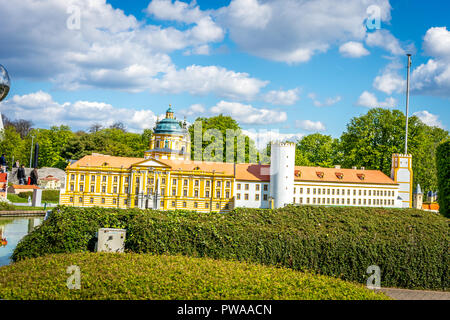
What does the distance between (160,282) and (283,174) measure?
41.1 metres

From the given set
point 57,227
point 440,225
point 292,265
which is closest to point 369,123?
point 440,225

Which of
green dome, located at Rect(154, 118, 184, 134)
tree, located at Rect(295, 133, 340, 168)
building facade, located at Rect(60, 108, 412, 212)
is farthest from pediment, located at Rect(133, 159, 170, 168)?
tree, located at Rect(295, 133, 340, 168)

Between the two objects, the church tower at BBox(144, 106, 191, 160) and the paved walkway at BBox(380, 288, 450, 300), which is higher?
the church tower at BBox(144, 106, 191, 160)

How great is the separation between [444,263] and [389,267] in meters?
2.49

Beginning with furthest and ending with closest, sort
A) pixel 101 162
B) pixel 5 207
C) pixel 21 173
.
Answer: pixel 101 162
pixel 5 207
pixel 21 173

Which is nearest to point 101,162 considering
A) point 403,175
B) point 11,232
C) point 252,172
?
point 252,172

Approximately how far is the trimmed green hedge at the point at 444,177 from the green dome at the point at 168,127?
142 feet

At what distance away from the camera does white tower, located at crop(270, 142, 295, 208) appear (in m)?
49.5

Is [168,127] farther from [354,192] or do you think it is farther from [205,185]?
[354,192]

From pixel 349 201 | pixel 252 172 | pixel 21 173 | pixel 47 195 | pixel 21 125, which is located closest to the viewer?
pixel 21 173

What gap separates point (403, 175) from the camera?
52125mm

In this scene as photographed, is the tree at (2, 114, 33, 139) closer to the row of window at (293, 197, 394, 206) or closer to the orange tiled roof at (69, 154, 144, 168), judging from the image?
the orange tiled roof at (69, 154, 144, 168)

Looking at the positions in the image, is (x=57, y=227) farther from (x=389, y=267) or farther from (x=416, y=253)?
(x=416, y=253)

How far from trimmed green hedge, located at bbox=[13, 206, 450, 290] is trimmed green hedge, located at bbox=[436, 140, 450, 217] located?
1025 cm
